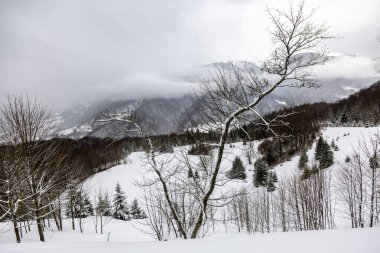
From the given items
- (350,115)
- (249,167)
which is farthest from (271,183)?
(350,115)

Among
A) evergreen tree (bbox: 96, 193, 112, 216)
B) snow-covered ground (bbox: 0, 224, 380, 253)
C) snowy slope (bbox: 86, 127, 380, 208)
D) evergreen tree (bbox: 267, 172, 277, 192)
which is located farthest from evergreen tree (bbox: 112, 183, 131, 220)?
snow-covered ground (bbox: 0, 224, 380, 253)

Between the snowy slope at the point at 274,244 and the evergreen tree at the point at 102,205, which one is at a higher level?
the snowy slope at the point at 274,244

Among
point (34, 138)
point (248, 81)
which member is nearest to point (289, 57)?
point (248, 81)

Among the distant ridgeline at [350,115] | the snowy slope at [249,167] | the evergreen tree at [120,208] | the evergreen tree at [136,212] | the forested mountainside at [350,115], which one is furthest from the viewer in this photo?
the forested mountainside at [350,115]

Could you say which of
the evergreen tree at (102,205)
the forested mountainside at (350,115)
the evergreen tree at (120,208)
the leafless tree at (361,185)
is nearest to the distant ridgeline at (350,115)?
the forested mountainside at (350,115)

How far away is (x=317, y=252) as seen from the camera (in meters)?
4.09

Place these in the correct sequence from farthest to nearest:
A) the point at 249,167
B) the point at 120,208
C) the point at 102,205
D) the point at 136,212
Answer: the point at 249,167 < the point at 136,212 < the point at 120,208 < the point at 102,205

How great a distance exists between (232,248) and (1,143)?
1282 cm

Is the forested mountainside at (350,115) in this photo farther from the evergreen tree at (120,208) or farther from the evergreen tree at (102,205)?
the evergreen tree at (102,205)

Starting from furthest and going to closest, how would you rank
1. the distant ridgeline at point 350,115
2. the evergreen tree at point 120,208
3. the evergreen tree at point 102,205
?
the distant ridgeline at point 350,115 → the evergreen tree at point 120,208 → the evergreen tree at point 102,205

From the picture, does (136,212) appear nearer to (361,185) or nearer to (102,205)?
(102,205)

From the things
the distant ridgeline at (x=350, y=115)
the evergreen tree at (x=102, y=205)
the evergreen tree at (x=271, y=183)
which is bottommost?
the evergreen tree at (x=271, y=183)

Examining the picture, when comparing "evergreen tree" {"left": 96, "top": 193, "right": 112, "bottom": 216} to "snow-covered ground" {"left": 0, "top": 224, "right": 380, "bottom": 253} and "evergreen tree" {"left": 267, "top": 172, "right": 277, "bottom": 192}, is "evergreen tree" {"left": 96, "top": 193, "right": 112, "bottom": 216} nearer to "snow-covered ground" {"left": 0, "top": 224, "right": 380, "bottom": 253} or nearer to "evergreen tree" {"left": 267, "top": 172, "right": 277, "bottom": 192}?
"evergreen tree" {"left": 267, "top": 172, "right": 277, "bottom": 192}

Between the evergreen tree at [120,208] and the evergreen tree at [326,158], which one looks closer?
the evergreen tree at [120,208]
